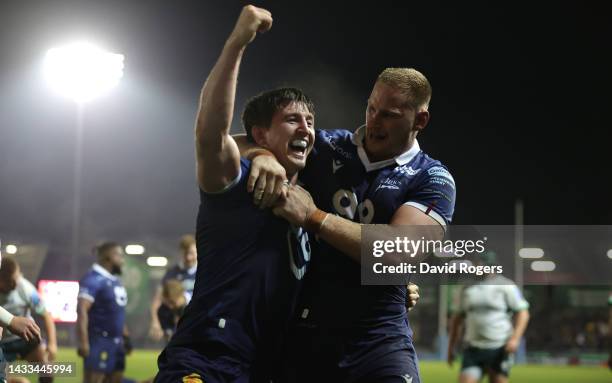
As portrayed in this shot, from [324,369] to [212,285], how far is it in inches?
34.0

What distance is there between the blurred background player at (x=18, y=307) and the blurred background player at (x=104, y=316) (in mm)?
2184

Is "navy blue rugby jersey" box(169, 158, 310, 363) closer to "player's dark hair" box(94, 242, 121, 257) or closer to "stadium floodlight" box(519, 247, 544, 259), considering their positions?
"player's dark hair" box(94, 242, 121, 257)

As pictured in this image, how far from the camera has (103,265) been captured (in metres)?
11.9

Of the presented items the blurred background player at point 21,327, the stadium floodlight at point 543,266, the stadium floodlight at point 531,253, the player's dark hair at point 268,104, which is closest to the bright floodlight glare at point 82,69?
the blurred background player at point 21,327

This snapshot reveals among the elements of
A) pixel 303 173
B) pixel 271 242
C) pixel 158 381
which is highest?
pixel 303 173

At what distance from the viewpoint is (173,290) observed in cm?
1195

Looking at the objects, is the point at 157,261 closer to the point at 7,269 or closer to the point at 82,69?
the point at 82,69

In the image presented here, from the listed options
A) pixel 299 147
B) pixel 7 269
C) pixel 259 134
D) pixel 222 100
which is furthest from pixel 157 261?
pixel 222 100

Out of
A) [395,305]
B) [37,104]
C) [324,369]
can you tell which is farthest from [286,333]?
[37,104]

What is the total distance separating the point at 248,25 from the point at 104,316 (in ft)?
30.2

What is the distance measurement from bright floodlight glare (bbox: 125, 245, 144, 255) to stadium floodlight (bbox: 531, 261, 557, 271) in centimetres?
2021

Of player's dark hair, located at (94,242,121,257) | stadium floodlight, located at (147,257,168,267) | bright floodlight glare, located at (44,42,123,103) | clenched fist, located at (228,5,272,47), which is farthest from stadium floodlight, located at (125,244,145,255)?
clenched fist, located at (228,5,272,47)

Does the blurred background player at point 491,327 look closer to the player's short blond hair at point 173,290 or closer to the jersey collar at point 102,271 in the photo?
the player's short blond hair at point 173,290

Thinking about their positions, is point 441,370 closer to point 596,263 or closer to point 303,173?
point 596,263
